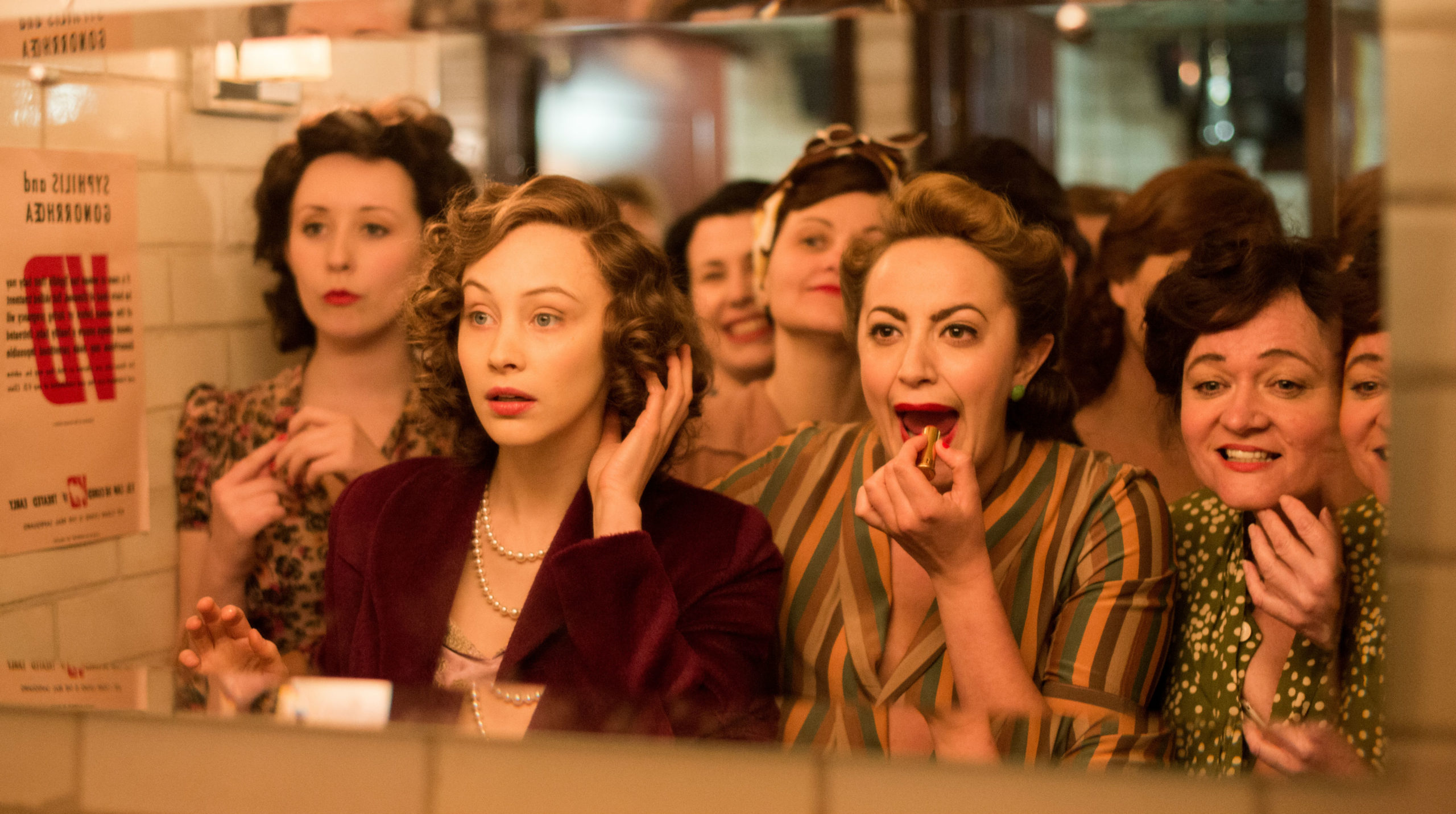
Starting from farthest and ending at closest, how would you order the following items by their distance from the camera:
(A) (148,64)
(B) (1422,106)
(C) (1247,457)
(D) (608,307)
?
(A) (148,64), (D) (608,307), (C) (1247,457), (B) (1422,106)

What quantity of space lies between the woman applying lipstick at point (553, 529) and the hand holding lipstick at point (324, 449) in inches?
2.5

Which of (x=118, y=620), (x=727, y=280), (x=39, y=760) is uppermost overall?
(x=727, y=280)

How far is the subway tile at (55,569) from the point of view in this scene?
42.7 inches

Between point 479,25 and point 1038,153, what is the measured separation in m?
0.53

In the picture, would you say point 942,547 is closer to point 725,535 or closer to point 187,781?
→ point 725,535

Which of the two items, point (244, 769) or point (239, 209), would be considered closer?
point (244, 769)

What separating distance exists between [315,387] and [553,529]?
0.99ft

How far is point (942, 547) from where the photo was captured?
0.90m

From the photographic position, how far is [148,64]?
107 centimetres

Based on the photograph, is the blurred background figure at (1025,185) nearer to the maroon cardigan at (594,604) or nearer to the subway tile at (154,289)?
the maroon cardigan at (594,604)

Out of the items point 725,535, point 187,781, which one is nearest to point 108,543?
point 187,781

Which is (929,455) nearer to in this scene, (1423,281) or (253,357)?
(1423,281)

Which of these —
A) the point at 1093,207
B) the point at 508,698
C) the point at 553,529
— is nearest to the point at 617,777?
the point at 508,698

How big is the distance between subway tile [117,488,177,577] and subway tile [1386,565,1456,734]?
3.42 feet
